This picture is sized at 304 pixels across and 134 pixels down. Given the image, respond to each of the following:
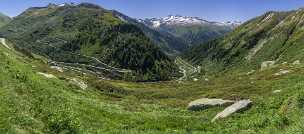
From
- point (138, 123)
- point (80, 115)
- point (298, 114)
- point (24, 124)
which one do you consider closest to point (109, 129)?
point (80, 115)

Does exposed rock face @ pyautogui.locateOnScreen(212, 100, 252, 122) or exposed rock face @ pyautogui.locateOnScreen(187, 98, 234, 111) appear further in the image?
exposed rock face @ pyautogui.locateOnScreen(187, 98, 234, 111)

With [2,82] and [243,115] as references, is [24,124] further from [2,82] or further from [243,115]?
[243,115]

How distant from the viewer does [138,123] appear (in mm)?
43938

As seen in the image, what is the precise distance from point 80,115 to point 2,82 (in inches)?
265

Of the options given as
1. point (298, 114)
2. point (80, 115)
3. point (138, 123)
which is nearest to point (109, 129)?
point (80, 115)

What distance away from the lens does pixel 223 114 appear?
44.8 metres

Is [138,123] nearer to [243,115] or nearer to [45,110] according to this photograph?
[243,115]

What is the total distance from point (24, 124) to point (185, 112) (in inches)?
1271

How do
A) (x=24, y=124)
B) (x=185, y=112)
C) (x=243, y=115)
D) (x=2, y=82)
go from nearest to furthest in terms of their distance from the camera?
1. (x=24, y=124)
2. (x=2, y=82)
3. (x=243, y=115)
4. (x=185, y=112)

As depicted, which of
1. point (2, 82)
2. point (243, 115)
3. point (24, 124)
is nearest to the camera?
point (24, 124)

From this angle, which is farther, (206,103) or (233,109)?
(206,103)

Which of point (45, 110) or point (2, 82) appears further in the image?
point (2, 82)

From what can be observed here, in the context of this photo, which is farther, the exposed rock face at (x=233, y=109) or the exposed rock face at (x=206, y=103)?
the exposed rock face at (x=206, y=103)

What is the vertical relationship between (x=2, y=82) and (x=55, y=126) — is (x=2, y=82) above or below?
above
